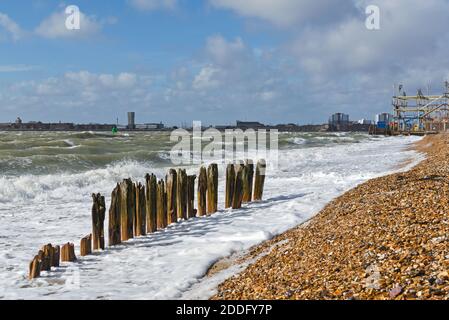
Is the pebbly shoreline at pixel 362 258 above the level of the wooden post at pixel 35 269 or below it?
above

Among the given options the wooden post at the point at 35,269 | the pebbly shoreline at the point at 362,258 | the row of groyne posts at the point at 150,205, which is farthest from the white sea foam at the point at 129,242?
the pebbly shoreline at the point at 362,258

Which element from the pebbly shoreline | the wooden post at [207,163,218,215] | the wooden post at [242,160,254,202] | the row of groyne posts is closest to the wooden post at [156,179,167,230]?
the row of groyne posts

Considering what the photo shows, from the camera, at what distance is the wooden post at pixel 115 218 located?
339 inches

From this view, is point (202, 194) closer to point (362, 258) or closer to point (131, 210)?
point (131, 210)

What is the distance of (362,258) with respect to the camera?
5.30m

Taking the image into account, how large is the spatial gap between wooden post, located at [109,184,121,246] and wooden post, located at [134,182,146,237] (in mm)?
546

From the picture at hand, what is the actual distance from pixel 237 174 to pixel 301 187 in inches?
143

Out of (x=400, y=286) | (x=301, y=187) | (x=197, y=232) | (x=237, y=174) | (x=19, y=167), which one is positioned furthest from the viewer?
(x=19, y=167)

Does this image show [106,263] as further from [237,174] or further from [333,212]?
[237,174]

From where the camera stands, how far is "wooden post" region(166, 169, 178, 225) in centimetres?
1031

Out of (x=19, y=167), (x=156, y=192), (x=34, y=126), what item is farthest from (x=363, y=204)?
(x=34, y=126)

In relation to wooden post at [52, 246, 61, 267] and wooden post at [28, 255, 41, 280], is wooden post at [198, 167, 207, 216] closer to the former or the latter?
wooden post at [52, 246, 61, 267]

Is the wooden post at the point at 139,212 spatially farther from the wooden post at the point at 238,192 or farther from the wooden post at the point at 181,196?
the wooden post at the point at 238,192
